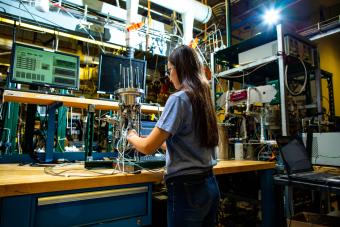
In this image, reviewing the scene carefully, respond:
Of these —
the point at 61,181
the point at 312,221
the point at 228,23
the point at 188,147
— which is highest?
the point at 228,23

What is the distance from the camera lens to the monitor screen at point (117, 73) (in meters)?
1.89

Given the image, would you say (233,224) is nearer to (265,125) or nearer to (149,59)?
(265,125)

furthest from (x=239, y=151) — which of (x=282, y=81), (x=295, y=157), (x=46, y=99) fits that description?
(x=46, y=99)

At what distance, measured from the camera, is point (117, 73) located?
1949 mm

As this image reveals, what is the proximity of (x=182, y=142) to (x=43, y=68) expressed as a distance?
125 centimetres

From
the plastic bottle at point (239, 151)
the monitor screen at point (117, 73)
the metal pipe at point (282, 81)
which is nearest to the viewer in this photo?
the monitor screen at point (117, 73)

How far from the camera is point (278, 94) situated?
221cm

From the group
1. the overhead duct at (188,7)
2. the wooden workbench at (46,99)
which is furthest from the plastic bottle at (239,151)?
the overhead duct at (188,7)

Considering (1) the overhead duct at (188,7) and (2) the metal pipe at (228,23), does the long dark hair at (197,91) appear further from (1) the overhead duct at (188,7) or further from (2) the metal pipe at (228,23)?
(2) the metal pipe at (228,23)

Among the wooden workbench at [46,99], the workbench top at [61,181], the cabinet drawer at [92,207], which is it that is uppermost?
the wooden workbench at [46,99]

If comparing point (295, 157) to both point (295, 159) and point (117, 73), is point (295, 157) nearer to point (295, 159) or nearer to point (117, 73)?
point (295, 159)

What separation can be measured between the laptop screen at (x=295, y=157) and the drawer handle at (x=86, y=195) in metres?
1.06

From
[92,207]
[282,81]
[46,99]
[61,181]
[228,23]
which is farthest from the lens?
[228,23]

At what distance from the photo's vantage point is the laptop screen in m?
1.67
